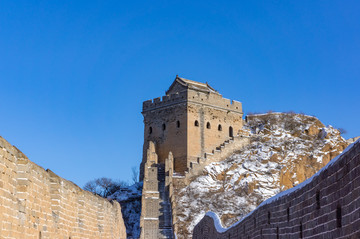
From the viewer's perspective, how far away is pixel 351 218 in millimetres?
5930

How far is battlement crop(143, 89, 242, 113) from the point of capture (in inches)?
1821

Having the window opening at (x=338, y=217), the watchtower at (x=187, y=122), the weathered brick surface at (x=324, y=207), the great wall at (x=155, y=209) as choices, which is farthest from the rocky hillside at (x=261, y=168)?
the window opening at (x=338, y=217)

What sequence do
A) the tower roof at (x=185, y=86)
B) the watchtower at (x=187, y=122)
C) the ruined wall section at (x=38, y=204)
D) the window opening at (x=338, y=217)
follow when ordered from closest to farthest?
the window opening at (x=338, y=217) < the ruined wall section at (x=38, y=204) < the watchtower at (x=187, y=122) < the tower roof at (x=185, y=86)

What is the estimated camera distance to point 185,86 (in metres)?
47.2

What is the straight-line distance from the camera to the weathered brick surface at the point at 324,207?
5.89m

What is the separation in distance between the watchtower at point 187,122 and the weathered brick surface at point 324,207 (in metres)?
34.1

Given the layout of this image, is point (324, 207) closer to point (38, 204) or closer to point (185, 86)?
point (38, 204)

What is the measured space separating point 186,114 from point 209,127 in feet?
8.45

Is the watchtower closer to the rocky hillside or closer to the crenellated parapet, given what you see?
the crenellated parapet

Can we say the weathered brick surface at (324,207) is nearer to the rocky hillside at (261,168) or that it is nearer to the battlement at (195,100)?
the rocky hillside at (261,168)

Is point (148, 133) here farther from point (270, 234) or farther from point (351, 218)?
point (351, 218)

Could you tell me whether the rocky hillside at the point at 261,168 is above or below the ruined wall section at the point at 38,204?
above

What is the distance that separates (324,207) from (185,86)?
40.5 m

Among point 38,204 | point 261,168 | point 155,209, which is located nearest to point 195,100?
point 261,168
